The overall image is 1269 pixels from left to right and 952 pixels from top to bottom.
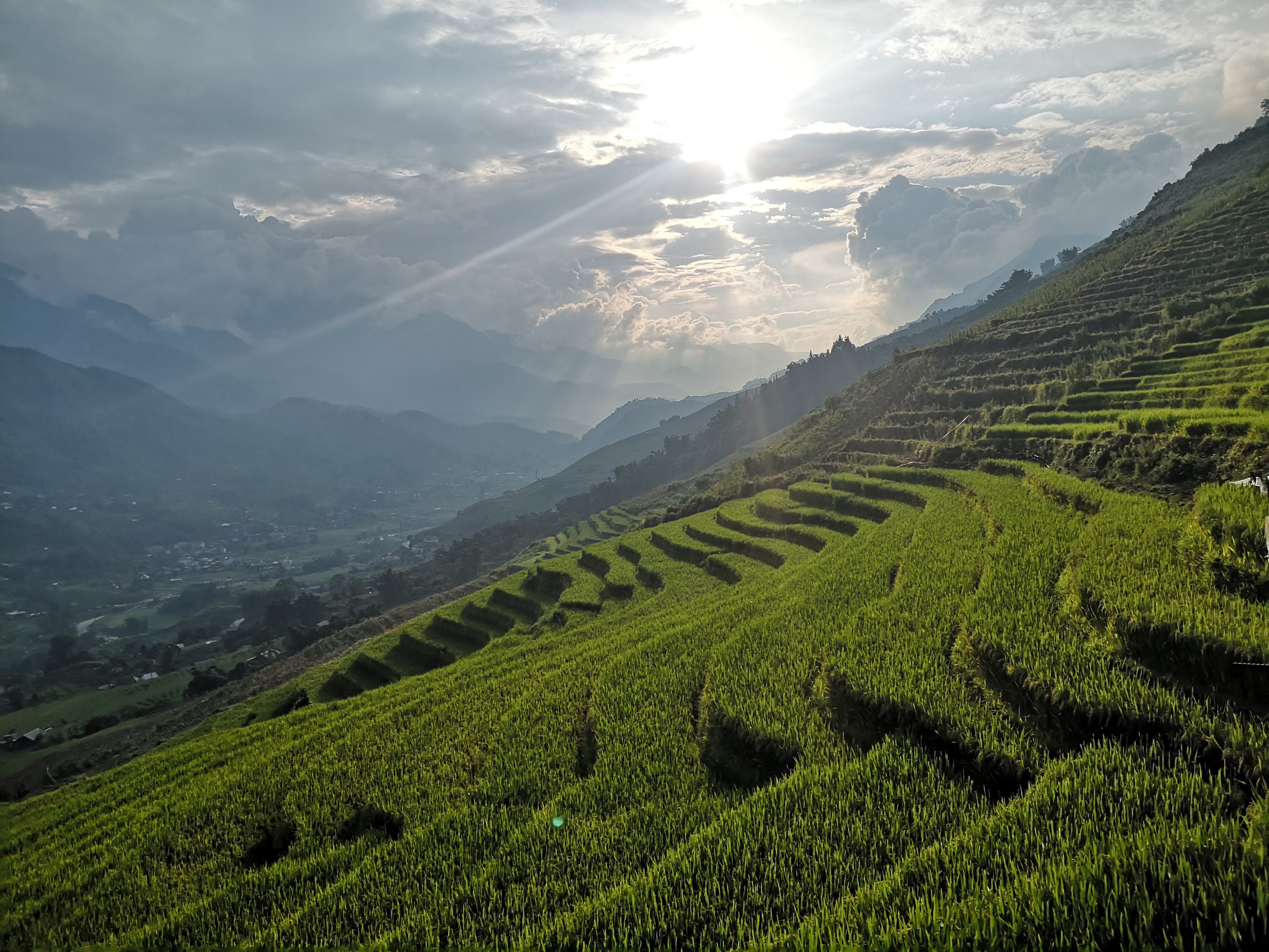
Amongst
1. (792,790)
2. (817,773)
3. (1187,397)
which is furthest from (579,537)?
(792,790)

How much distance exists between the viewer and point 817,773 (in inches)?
342

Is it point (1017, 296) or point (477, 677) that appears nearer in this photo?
point (477, 677)

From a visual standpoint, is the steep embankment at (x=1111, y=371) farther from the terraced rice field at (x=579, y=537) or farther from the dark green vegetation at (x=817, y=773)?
the terraced rice field at (x=579, y=537)

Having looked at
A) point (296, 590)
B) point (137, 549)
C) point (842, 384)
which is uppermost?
point (137, 549)

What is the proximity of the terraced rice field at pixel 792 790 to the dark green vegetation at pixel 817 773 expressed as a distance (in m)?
0.05

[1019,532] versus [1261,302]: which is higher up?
[1261,302]

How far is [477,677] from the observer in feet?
61.7

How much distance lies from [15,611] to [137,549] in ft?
216

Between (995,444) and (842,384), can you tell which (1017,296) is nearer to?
(842,384)

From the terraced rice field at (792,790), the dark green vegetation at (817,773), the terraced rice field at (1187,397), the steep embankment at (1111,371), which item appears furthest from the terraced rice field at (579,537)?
the terraced rice field at (792,790)

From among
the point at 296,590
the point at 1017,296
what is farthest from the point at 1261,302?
the point at 296,590

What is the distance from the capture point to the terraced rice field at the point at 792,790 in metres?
5.75

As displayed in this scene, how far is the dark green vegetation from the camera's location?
5.90 metres

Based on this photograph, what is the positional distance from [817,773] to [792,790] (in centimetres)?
55
